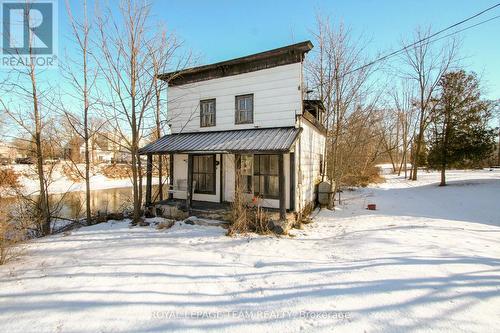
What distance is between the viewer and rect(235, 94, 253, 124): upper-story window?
8.90 m

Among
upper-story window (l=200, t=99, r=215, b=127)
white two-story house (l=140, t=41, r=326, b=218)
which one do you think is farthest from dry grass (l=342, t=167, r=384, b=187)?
upper-story window (l=200, t=99, r=215, b=127)

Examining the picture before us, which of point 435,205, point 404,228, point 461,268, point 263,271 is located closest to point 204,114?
point 263,271

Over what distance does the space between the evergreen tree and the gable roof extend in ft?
51.9

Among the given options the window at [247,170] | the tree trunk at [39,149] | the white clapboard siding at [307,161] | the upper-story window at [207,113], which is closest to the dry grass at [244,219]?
the window at [247,170]

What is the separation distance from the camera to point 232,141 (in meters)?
8.21

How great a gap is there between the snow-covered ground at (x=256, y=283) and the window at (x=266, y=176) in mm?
2157

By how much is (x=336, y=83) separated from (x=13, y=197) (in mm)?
13700

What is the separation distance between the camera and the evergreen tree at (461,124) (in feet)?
55.0

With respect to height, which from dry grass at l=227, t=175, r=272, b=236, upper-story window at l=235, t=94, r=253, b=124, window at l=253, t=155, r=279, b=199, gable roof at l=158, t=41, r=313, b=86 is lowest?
dry grass at l=227, t=175, r=272, b=236

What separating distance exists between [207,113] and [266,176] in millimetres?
3652

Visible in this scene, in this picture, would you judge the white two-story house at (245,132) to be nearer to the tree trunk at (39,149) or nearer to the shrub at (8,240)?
the tree trunk at (39,149)

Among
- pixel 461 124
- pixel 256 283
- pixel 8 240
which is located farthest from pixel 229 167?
pixel 461 124

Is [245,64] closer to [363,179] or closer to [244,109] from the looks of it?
[244,109]

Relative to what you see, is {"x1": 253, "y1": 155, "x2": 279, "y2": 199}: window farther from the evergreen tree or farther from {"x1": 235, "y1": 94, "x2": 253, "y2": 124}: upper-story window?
the evergreen tree
